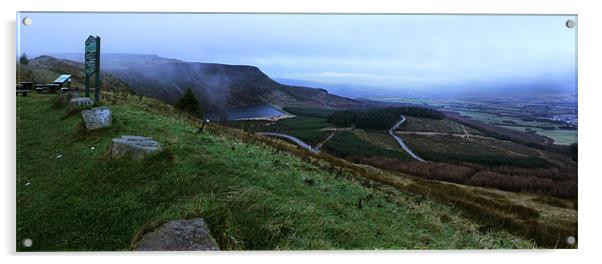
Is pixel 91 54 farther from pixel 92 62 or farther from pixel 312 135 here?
pixel 312 135

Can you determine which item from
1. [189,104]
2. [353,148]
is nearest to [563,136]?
[353,148]

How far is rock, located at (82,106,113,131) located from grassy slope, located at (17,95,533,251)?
0.40 ft

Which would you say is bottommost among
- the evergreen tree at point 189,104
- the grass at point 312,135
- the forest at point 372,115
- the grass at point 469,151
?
the grass at point 469,151

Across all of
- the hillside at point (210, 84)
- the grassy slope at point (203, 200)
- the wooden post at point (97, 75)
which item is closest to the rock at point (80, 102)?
the wooden post at point (97, 75)

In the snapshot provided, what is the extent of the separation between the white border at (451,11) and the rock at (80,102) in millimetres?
1168

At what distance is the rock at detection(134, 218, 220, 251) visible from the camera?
5.16 meters

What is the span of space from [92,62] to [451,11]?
5.04 meters

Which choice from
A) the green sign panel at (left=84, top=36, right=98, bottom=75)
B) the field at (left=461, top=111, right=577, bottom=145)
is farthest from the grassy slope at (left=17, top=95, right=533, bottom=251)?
the field at (left=461, top=111, right=577, bottom=145)

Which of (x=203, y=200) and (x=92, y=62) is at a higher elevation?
(x=92, y=62)

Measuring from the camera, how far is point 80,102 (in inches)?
288

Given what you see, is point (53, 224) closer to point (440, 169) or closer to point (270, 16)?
point (270, 16)

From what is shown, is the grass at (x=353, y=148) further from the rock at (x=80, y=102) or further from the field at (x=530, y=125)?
the rock at (x=80, y=102)

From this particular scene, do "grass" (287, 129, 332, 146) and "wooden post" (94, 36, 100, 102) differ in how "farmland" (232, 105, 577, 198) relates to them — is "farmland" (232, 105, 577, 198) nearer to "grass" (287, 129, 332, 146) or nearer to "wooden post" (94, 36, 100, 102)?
"grass" (287, 129, 332, 146)

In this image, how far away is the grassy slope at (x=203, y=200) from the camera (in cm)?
548
